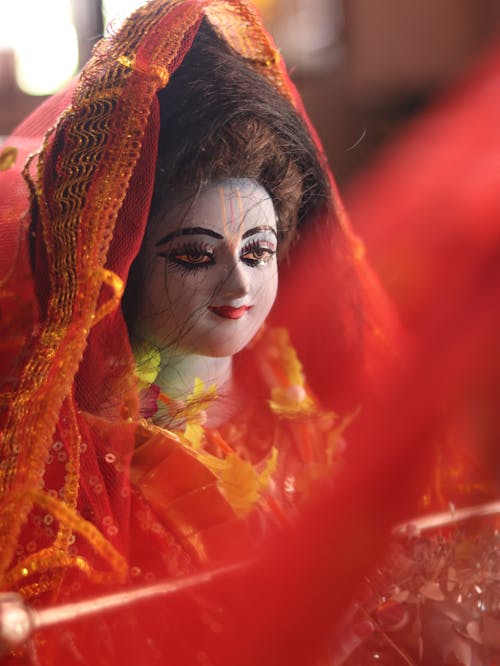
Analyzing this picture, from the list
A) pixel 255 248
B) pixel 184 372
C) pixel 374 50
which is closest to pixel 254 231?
pixel 255 248

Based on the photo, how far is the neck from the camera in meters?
0.85

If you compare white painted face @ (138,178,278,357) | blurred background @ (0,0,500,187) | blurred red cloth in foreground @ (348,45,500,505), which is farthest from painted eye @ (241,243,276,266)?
blurred background @ (0,0,500,187)

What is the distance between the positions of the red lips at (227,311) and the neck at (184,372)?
0.23ft

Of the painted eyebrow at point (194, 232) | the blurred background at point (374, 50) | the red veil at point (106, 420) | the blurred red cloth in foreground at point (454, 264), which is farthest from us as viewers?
the blurred background at point (374, 50)

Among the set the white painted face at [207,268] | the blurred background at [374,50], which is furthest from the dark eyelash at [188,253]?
the blurred background at [374,50]

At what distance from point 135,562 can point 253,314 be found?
271 mm

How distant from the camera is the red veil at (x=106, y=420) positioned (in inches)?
26.6

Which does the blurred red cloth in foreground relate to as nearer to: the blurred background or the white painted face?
the white painted face

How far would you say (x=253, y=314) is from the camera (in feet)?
2.75

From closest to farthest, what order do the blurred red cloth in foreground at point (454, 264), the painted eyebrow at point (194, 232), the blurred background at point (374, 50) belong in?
the painted eyebrow at point (194, 232) → the blurred red cloth in foreground at point (454, 264) → the blurred background at point (374, 50)

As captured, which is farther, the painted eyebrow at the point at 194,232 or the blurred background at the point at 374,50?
the blurred background at the point at 374,50

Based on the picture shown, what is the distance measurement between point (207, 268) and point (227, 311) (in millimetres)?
48

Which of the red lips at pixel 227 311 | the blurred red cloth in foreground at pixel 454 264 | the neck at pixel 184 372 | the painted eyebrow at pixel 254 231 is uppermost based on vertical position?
the painted eyebrow at pixel 254 231

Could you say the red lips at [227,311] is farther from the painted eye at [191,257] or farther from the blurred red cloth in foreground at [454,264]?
the blurred red cloth in foreground at [454,264]
